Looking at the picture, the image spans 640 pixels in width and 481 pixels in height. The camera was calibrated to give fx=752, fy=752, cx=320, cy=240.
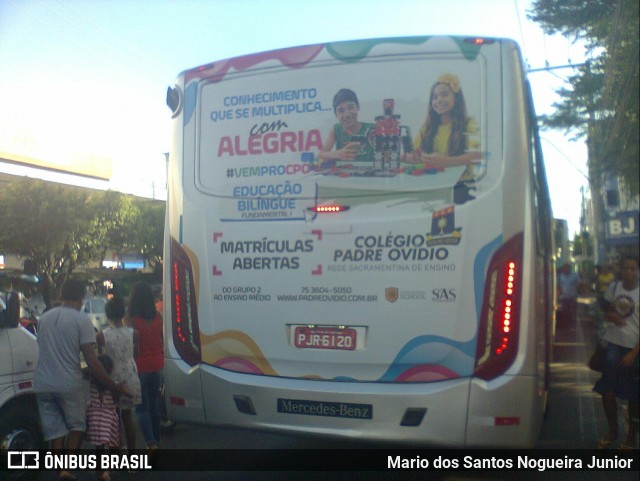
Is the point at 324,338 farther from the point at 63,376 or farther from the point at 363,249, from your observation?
the point at 63,376

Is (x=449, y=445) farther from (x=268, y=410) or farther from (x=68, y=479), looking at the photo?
(x=68, y=479)

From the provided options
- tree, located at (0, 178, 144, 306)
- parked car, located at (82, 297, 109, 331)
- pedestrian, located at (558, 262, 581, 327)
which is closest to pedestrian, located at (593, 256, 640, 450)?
pedestrian, located at (558, 262, 581, 327)

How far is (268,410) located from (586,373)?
8.19 m

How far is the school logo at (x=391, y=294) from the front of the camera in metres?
5.16

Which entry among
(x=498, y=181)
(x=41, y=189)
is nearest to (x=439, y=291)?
(x=498, y=181)

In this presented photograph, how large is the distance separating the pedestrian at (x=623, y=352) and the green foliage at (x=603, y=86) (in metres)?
11.4

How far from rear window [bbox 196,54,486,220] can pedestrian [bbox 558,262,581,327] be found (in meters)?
17.2

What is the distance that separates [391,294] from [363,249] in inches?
14.7

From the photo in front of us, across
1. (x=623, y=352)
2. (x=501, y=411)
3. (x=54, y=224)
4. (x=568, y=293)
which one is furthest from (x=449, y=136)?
(x=54, y=224)

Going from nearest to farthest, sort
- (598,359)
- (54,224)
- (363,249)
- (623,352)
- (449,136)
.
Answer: (449,136), (363,249), (623,352), (598,359), (54,224)

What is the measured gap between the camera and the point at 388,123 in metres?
5.31

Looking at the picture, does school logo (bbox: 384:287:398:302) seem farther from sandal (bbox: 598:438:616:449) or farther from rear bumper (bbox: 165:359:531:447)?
sandal (bbox: 598:438:616:449)

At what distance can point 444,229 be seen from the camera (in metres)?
5.07

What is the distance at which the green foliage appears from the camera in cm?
1930
